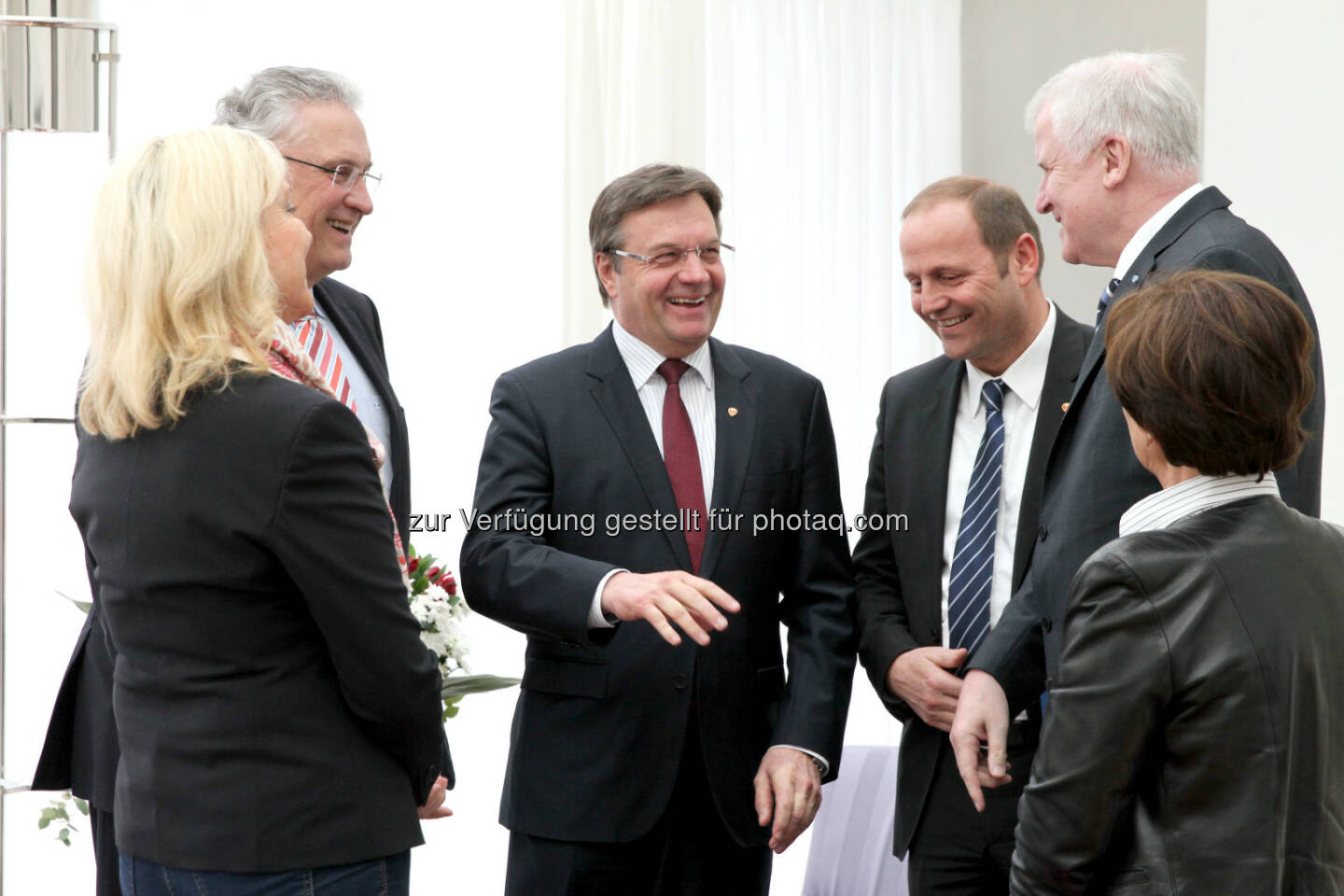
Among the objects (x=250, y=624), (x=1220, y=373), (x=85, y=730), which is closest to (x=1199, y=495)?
(x=1220, y=373)

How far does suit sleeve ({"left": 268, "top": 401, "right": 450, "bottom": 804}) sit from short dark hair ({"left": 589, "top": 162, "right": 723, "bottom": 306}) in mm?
1112

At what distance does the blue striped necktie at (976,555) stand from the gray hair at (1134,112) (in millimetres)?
560

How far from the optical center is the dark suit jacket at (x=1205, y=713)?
158 centimetres

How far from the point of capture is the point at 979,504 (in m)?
2.63

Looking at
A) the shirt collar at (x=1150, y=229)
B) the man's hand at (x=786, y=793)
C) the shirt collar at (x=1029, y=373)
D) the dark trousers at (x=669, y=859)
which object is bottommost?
the dark trousers at (x=669, y=859)

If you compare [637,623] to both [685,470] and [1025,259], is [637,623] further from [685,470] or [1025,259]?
[1025,259]

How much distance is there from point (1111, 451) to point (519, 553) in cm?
102

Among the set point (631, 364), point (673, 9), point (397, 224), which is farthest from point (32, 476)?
point (673, 9)

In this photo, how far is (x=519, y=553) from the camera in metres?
2.54

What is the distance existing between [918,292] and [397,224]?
7.66ft

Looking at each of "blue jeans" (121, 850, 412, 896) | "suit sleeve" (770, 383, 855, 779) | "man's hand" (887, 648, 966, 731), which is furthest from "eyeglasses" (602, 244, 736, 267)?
"blue jeans" (121, 850, 412, 896)

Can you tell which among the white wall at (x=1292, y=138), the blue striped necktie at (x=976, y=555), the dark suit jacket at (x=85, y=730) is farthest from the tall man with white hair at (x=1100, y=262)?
the white wall at (x=1292, y=138)

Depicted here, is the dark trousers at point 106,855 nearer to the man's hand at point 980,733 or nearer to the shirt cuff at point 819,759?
the shirt cuff at point 819,759

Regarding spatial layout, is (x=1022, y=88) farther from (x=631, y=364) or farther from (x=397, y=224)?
(x=631, y=364)
